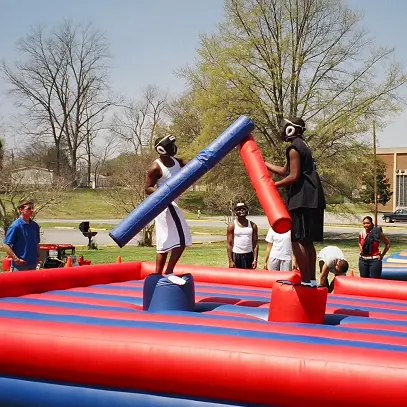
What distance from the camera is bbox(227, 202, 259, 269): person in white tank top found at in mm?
7422

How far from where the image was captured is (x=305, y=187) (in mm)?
4336

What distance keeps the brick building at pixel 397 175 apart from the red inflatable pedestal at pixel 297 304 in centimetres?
4917

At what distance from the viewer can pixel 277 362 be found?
3.02 m

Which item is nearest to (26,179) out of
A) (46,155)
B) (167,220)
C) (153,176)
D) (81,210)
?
(81,210)

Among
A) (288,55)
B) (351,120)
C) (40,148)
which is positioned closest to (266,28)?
(288,55)

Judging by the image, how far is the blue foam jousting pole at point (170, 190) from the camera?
4414 mm

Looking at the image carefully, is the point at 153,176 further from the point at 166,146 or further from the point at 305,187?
the point at 305,187

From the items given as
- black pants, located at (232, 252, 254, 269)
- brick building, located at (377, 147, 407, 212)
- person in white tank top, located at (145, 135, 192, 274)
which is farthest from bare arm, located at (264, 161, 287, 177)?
brick building, located at (377, 147, 407, 212)

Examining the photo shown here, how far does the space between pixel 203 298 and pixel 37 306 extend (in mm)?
1326

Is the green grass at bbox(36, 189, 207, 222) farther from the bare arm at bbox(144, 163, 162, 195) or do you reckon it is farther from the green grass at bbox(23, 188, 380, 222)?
the bare arm at bbox(144, 163, 162, 195)

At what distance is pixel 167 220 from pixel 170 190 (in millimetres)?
486

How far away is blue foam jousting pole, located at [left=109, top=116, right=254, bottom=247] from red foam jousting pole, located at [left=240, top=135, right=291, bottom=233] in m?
0.13

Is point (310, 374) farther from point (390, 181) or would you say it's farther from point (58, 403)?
point (390, 181)

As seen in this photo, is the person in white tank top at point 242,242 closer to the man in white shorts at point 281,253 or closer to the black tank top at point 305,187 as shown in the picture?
the man in white shorts at point 281,253
